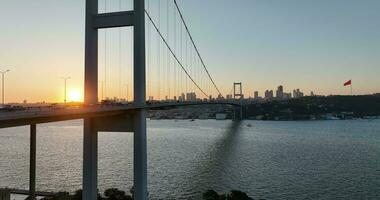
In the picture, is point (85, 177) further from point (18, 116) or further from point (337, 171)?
point (337, 171)

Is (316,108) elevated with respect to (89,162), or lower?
elevated

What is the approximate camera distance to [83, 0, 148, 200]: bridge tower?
13.5 metres

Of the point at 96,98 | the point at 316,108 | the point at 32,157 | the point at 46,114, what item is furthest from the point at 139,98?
the point at 316,108

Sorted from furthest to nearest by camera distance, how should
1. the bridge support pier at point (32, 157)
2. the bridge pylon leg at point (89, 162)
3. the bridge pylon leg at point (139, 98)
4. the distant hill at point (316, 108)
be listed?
1. the distant hill at point (316, 108)
2. the bridge pylon leg at point (139, 98)
3. the bridge pylon leg at point (89, 162)
4. the bridge support pier at point (32, 157)

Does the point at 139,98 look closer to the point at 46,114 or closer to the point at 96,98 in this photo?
the point at 96,98

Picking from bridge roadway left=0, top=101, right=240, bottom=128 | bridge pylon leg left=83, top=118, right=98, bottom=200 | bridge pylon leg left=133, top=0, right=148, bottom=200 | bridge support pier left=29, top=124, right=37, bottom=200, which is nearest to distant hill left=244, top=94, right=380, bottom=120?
bridge pylon leg left=133, top=0, right=148, bottom=200

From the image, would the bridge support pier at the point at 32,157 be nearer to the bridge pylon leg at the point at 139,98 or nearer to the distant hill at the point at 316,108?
the bridge pylon leg at the point at 139,98

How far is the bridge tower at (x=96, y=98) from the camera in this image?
13500 mm

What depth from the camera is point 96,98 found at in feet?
45.1

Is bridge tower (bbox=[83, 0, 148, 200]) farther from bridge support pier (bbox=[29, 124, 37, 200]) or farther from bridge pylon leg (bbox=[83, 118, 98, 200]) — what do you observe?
bridge support pier (bbox=[29, 124, 37, 200])

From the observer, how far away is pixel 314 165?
27.9m

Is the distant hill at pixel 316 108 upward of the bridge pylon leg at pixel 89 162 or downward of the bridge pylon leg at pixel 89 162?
upward

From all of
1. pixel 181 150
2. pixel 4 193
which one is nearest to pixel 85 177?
pixel 4 193

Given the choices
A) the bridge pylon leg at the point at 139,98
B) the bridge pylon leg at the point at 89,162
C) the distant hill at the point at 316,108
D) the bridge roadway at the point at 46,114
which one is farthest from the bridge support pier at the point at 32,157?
the distant hill at the point at 316,108
